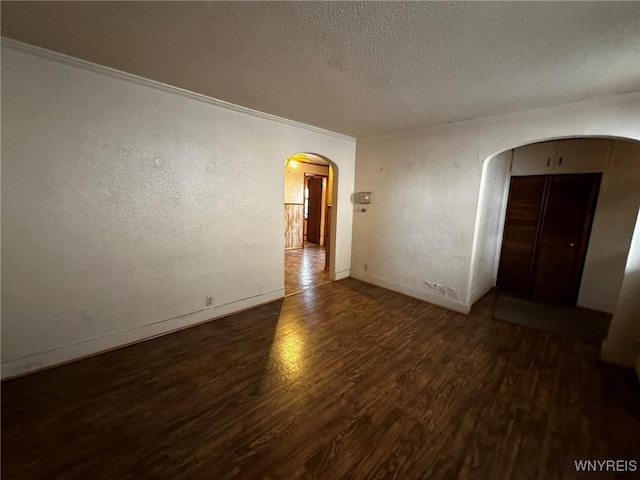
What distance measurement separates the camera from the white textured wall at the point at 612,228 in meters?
3.24

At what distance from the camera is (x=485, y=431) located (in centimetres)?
170

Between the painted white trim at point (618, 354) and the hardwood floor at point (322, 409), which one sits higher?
the painted white trim at point (618, 354)

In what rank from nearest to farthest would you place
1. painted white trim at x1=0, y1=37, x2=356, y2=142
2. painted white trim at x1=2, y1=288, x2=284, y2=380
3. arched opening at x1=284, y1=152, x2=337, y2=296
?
painted white trim at x1=0, y1=37, x2=356, y2=142
painted white trim at x1=2, y1=288, x2=284, y2=380
arched opening at x1=284, y1=152, x2=337, y2=296

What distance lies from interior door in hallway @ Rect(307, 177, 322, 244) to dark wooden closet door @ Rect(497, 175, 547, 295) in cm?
479

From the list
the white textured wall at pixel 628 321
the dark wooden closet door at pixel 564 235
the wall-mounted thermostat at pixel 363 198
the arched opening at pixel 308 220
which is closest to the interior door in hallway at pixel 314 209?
the arched opening at pixel 308 220

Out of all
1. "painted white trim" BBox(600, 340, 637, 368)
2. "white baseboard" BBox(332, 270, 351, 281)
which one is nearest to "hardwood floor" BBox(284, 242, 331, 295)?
"white baseboard" BBox(332, 270, 351, 281)

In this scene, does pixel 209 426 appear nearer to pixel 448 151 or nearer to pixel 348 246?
pixel 348 246

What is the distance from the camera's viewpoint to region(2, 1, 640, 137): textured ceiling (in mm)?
1407

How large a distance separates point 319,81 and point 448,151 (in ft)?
6.93

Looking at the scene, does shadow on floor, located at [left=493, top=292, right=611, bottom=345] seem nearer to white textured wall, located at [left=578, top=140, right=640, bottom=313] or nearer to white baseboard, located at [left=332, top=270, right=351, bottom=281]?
white textured wall, located at [left=578, top=140, right=640, bottom=313]

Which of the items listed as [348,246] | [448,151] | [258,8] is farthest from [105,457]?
[448,151]

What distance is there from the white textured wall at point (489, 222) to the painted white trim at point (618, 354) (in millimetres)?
1293
